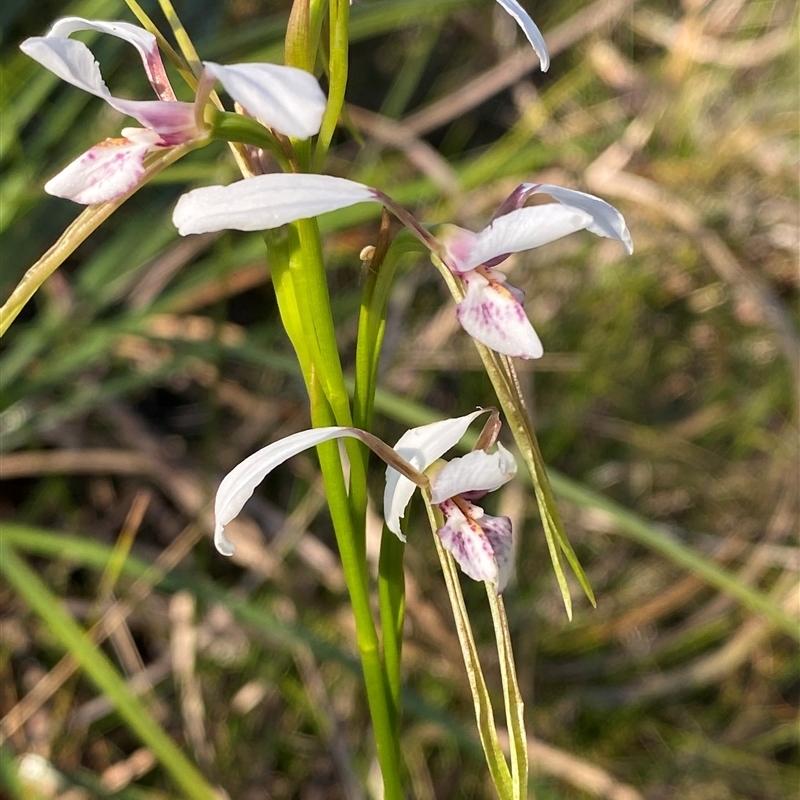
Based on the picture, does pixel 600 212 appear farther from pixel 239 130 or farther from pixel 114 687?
pixel 114 687

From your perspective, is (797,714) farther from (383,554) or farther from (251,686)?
(383,554)

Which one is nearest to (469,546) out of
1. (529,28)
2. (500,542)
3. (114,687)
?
(500,542)

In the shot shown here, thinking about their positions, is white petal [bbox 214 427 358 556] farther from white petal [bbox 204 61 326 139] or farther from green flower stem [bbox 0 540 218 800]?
green flower stem [bbox 0 540 218 800]

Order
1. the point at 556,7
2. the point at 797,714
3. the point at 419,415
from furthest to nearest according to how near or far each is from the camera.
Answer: the point at 556,7, the point at 797,714, the point at 419,415

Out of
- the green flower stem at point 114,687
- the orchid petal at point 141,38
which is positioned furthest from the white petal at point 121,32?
the green flower stem at point 114,687

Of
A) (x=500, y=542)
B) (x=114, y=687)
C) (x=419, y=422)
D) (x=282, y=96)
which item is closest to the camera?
(x=282, y=96)

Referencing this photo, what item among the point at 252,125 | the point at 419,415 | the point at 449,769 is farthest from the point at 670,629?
the point at 252,125

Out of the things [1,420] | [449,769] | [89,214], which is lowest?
[449,769]
